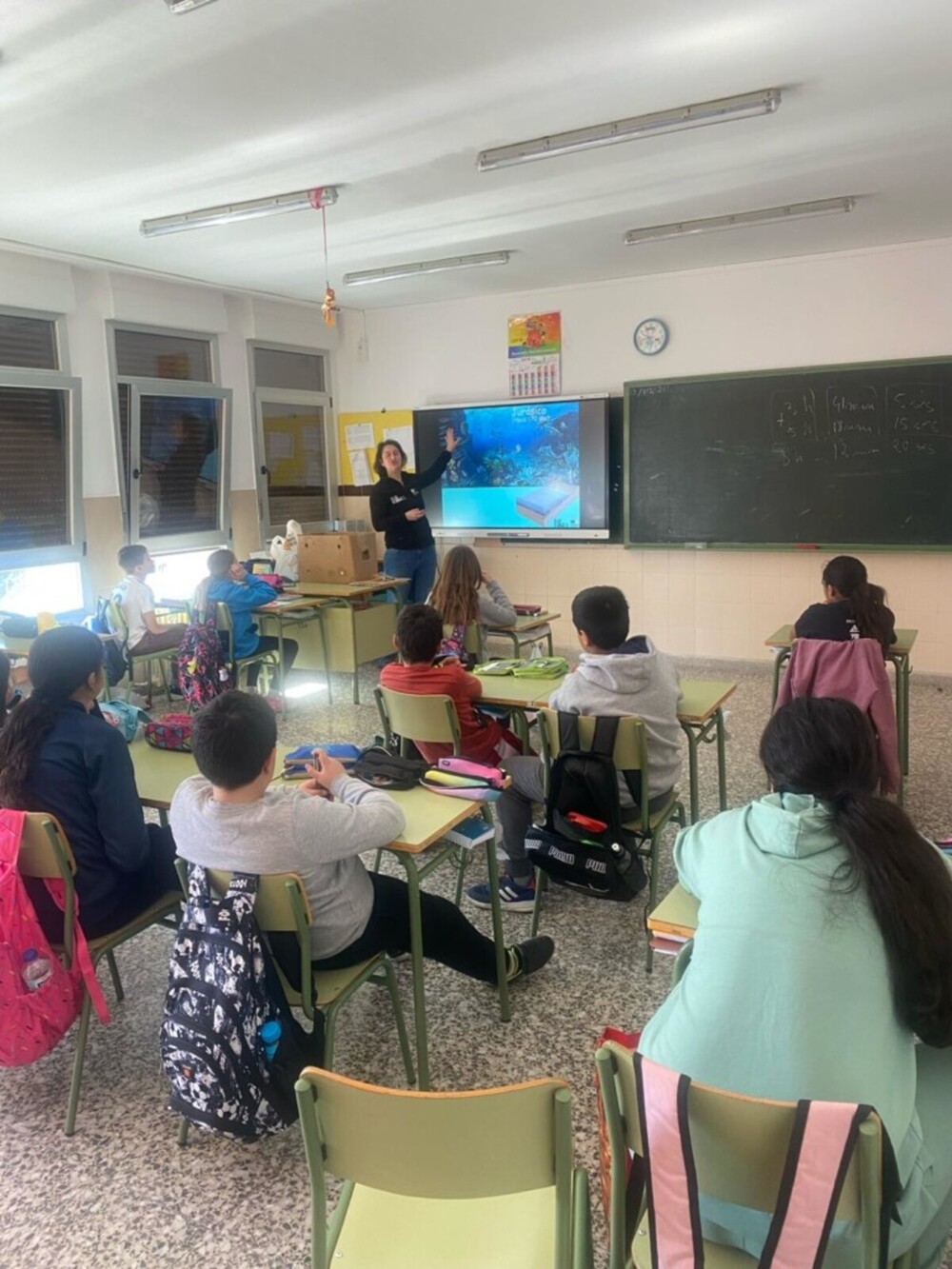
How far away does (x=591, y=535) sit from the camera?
6961 mm

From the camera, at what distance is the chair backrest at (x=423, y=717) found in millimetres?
3156

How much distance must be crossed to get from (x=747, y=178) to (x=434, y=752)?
10.5 ft

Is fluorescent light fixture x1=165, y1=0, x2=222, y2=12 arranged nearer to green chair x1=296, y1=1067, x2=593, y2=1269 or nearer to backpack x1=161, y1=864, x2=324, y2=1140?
backpack x1=161, y1=864, x2=324, y2=1140

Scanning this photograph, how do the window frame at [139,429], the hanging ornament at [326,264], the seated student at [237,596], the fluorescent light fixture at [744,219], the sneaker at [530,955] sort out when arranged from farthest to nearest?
the window frame at [139,429], the seated student at [237,596], the fluorescent light fixture at [744,219], the hanging ornament at [326,264], the sneaker at [530,955]

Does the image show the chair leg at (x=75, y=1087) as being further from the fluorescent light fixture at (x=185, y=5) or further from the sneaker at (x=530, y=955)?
the fluorescent light fixture at (x=185, y=5)

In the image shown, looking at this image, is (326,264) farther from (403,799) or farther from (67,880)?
(67,880)

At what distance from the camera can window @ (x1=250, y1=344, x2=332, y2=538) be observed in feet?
24.1

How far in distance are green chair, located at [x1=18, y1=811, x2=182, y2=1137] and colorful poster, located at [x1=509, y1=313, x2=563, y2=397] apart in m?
5.54

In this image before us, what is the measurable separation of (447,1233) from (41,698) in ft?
5.14

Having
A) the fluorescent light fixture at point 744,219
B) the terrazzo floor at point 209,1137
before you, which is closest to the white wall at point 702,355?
the fluorescent light fixture at point 744,219

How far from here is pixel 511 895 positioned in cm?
319

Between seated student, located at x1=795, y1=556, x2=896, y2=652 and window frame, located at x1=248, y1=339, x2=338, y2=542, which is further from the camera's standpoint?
window frame, located at x1=248, y1=339, x2=338, y2=542

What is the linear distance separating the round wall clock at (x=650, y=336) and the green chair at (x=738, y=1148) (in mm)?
6092

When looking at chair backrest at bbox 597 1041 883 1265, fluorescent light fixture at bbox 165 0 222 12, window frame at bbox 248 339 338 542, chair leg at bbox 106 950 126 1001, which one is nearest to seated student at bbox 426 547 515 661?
chair leg at bbox 106 950 126 1001
